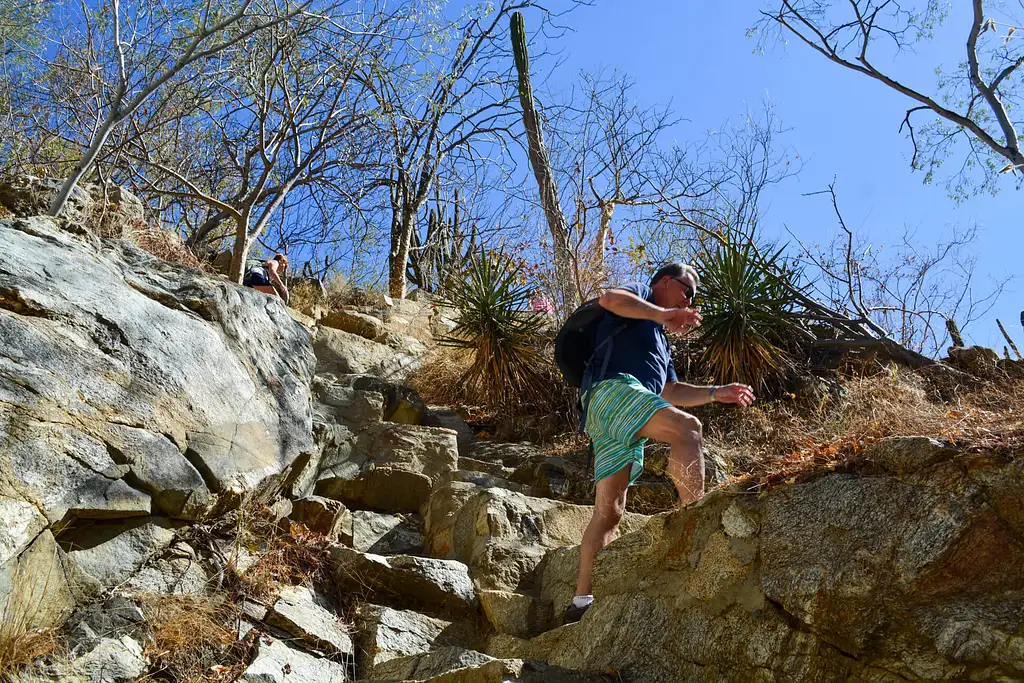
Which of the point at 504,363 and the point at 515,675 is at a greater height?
the point at 504,363

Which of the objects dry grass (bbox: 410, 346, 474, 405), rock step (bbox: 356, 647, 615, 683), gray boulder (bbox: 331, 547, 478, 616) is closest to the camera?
rock step (bbox: 356, 647, 615, 683)

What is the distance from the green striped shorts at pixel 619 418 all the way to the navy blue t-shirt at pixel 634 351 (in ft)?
0.26

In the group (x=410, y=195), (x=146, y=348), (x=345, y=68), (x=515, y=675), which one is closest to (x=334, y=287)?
(x=410, y=195)

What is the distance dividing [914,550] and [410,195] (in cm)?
1264

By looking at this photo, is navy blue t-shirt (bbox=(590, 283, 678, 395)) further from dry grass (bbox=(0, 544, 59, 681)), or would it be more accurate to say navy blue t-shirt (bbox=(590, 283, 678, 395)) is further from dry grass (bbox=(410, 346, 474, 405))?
dry grass (bbox=(410, 346, 474, 405))

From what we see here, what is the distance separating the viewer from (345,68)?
11.0m

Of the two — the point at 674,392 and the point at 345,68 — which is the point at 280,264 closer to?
the point at 345,68

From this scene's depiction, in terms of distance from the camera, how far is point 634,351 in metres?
4.19

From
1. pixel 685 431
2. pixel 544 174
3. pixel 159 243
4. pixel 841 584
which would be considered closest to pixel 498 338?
pixel 544 174

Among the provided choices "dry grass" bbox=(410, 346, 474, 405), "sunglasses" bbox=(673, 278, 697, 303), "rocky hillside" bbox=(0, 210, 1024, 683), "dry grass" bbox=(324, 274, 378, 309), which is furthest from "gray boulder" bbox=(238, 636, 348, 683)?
"dry grass" bbox=(324, 274, 378, 309)

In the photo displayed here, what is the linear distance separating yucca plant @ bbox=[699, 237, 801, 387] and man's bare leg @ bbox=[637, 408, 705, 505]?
4533mm

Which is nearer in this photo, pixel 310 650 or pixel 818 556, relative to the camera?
pixel 818 556

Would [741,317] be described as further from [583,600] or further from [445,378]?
[583,600]

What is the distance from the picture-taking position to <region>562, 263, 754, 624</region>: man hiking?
3.83 meters
